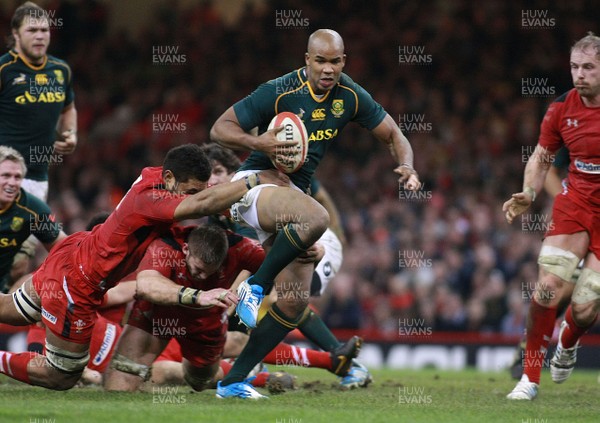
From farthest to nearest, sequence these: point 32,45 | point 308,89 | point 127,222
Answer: point 32,45
point 308,89
point 127,222

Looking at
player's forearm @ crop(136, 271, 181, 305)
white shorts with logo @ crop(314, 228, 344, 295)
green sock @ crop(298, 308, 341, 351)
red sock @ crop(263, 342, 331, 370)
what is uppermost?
player's forearm @ crop(136, 271, 181, 305)

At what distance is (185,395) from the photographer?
24.0 feet

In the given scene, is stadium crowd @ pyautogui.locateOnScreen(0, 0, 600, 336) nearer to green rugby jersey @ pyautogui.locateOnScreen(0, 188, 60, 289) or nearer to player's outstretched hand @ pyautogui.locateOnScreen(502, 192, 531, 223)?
player's outstretched hand @ pyautogui.locateOnScreen(502, 192, 531, 223)

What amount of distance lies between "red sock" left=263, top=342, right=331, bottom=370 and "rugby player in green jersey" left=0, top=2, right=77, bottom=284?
8.62ft

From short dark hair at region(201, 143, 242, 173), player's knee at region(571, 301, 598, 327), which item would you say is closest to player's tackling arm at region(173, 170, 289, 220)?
short dark hair at region(201, 143, 242, 173)

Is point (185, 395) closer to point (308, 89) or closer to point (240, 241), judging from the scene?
point (240, 241)

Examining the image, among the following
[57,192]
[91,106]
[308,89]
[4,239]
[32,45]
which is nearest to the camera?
[308,89]

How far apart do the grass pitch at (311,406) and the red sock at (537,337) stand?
24 centimetres

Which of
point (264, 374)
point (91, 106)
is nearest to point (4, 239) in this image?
point (264, 374)

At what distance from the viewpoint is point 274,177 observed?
7.18m

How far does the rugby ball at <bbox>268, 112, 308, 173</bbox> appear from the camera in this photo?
22.3 ft

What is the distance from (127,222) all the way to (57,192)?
34.4 ft

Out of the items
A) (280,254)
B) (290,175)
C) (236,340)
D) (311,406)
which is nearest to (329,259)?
(236,340)

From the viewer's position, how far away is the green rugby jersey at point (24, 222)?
800cm
